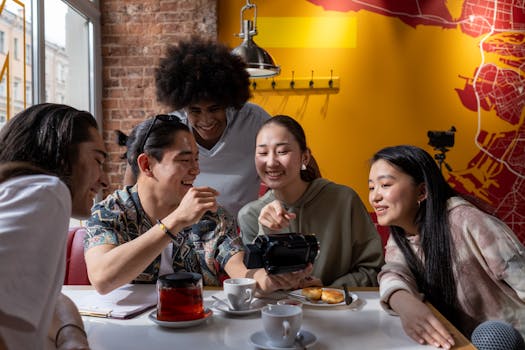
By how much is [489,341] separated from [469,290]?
0.37 metres

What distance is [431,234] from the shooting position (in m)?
1.58

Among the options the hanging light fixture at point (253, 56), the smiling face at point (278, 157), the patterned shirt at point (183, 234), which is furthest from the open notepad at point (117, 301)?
the hanging light fixture at point (253, 56)

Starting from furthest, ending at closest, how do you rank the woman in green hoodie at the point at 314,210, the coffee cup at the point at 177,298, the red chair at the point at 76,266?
1. the red chair at the point at 76,266
2. the woman in green hoodie at the point at 314,210
3. the coffee cup at the point at 177,298

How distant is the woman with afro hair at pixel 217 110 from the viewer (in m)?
2.21

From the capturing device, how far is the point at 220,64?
2363 mm

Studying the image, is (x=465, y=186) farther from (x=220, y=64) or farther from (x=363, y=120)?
(x=220, y=64)

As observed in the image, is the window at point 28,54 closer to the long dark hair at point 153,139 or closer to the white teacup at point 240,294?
the long dark hair at point 153,139

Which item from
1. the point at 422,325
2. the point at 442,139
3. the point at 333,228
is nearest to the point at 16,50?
the point at 333,228

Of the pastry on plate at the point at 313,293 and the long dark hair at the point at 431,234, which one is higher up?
the long dark hair at the point at 431,234

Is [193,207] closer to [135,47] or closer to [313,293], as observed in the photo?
[313,293]

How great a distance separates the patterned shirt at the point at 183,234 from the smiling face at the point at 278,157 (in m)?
0.26

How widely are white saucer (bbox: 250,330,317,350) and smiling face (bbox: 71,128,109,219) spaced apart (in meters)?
0.50

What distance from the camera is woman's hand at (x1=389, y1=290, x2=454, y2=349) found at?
1085mm

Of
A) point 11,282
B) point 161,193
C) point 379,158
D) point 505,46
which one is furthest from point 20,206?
point 505,46
